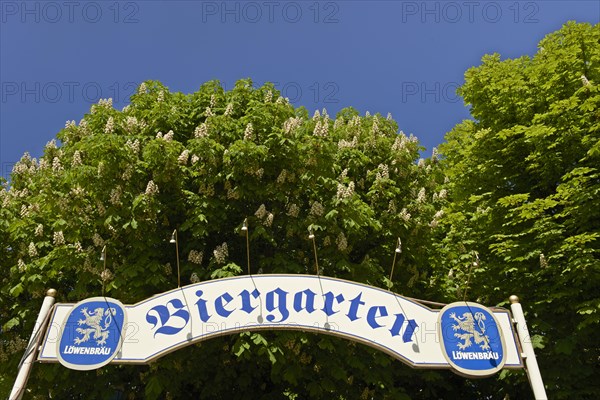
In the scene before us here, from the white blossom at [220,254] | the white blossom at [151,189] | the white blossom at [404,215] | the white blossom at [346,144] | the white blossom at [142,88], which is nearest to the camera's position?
the white blossom at [151,189]

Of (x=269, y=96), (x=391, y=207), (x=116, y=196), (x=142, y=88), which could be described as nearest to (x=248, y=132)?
(x=269, y=96)

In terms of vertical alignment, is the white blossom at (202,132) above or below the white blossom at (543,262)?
above

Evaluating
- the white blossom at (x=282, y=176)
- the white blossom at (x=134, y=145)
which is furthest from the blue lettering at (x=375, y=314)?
the white blossom at (x=134, y=145)

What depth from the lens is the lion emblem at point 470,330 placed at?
30.2ft

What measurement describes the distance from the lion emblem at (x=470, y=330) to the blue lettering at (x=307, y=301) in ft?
8.15

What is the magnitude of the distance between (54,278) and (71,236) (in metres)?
1.80

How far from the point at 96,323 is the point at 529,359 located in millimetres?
7566

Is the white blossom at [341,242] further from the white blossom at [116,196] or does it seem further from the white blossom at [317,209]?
the white blossom at [116,196]

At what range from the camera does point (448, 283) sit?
18.9 m

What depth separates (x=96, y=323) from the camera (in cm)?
923

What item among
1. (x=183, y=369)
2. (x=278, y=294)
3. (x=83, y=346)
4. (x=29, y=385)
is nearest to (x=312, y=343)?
(x=183, y=369)

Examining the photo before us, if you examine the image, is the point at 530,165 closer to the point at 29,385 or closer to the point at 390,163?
the point at 390,163

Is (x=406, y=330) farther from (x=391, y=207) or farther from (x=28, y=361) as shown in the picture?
(x=391, y=207)

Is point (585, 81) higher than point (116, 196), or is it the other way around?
point (585, 81)
